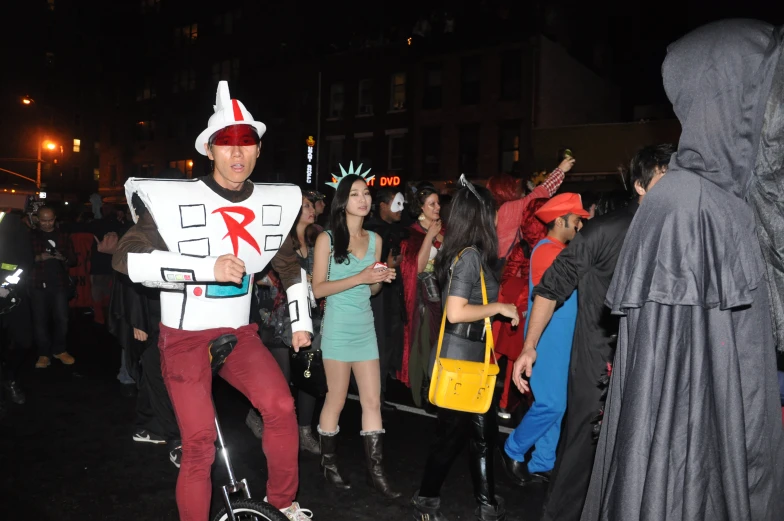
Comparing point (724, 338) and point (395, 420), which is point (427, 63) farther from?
point (724, 338)

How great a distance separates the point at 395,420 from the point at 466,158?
2134 cm

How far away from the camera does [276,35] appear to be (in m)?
38.1

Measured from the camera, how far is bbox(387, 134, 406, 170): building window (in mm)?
29234

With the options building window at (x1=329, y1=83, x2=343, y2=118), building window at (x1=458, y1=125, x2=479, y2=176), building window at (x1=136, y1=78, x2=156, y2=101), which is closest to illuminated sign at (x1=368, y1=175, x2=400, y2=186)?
building window at (x1=458, y1=125, x2=479, y2=176)

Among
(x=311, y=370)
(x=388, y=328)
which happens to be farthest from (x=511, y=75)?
(x=311, y=370)

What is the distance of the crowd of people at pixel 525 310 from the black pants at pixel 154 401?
0.03m

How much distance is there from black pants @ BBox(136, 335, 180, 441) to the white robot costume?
233 centimetres

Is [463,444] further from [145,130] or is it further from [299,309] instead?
[145,130]

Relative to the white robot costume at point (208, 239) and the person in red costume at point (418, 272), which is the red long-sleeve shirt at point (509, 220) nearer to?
the person in red costume at point (418, 272)

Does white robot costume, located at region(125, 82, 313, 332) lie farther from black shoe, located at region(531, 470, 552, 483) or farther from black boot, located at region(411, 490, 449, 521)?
black shoe, located at region(531, 470, 552, 483)

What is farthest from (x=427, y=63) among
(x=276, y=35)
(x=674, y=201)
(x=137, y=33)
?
(x=137, y=33)

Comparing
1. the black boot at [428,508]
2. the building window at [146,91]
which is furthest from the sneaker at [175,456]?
the building window at [146,91]

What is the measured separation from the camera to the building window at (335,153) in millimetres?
31970

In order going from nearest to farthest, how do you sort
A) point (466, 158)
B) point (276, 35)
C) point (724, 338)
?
1. point (724, 338)
2. point (466, 158)
3. point (276, 35)
